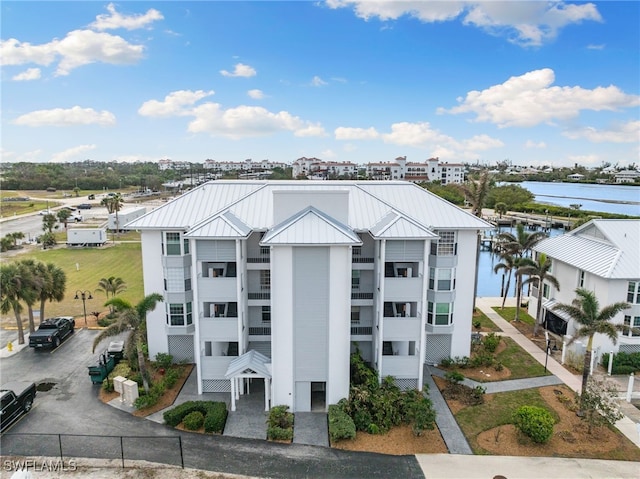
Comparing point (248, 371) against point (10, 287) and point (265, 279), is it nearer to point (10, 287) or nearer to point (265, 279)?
point (265, 279)

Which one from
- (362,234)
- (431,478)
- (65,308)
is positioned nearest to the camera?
(431,478)

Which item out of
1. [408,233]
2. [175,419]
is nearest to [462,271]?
[408,233]

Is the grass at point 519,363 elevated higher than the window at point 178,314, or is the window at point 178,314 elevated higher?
the window at point 178,314

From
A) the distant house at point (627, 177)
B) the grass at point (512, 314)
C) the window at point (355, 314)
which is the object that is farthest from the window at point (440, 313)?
the distant house at point (627, 177)

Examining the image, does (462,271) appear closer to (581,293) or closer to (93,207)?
(581,293)

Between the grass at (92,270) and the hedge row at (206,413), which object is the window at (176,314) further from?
the grass at (92,270)

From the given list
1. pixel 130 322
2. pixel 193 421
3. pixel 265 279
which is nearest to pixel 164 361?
pixel 130 322
